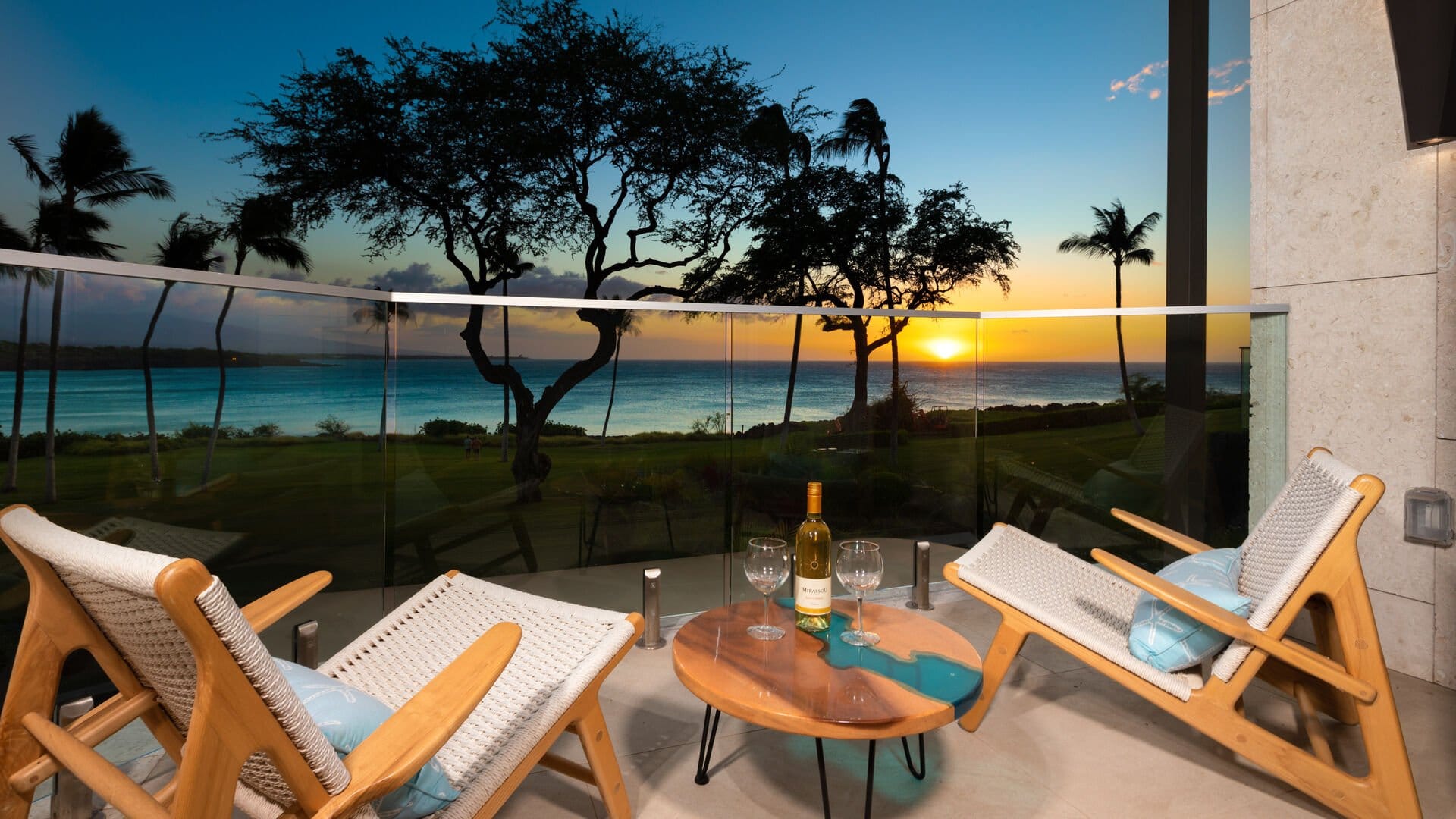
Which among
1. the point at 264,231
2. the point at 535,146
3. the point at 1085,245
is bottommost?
the point at 1085,245

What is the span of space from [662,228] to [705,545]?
7.74m

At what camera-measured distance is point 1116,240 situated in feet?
25.2

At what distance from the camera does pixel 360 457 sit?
2291 millimetres

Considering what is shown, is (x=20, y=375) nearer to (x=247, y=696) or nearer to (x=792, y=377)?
(x=247, y=696)

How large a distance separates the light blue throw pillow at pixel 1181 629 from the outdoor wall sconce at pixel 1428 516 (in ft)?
3.63

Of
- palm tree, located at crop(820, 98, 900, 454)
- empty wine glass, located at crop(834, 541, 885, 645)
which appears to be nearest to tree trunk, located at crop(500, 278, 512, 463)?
empty wine glass, located at crop(834, 541, 885, 645)

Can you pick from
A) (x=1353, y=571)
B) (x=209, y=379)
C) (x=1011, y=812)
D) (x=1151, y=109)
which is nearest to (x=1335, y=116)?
(x=1353, y=571)

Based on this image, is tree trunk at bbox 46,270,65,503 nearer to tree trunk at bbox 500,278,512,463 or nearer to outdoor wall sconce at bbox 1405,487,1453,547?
tree trunk at bbox 500,278,512,463

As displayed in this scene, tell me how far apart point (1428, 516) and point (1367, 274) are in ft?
2.78

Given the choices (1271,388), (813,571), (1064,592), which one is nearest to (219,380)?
(813,571)

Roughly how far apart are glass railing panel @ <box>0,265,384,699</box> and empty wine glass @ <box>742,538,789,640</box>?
52.3 inches

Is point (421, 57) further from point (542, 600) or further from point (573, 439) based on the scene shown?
point (542, 600)

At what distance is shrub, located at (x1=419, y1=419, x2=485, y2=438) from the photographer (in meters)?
2.46

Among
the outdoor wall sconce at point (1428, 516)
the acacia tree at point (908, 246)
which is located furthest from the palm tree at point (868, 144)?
the outdoor wall sconce at point (1428, 516)
